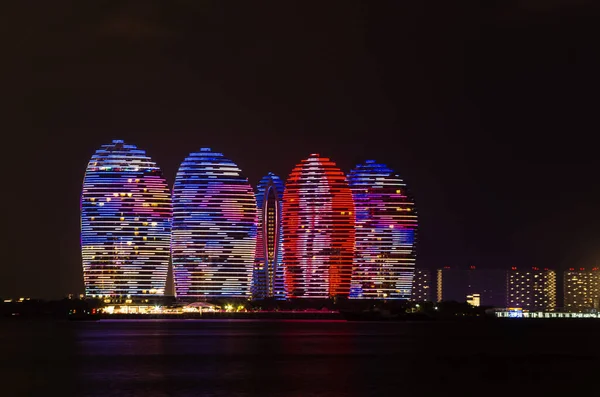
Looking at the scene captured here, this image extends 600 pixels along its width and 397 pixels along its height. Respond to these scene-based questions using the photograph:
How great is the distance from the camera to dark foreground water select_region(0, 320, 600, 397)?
7969 cm

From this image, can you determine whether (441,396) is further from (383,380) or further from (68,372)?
(68,372)

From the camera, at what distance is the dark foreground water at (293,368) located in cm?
7969

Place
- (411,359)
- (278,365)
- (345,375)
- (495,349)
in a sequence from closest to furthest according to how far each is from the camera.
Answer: (345,375) → (278,365) → (411,359) → (495,349)

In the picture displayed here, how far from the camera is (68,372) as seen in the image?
303ft

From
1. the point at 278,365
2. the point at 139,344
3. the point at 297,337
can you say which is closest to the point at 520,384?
the point at 278,365

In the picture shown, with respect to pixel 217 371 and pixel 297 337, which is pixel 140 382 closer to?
pixel 217 371

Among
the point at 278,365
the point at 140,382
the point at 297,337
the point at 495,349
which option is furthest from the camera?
the point at 297,337

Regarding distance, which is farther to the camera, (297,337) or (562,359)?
(297,337)

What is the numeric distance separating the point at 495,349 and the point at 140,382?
55459 millimetres

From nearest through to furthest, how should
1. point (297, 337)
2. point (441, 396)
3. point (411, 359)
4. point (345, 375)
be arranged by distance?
point (441, 396) → point (345, 375) → point (411, 359) → point (297, 337)

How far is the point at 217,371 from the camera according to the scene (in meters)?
93.9

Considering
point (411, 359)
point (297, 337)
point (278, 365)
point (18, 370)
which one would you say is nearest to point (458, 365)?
point (411, 359)

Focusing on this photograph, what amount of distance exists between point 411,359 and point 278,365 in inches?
597

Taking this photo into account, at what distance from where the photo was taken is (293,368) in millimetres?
96750
